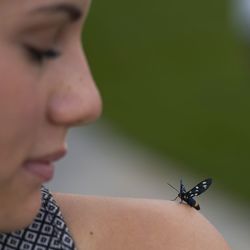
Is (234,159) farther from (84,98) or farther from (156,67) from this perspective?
(84,98)

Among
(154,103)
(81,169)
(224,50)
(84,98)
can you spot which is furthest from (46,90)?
(224,50)

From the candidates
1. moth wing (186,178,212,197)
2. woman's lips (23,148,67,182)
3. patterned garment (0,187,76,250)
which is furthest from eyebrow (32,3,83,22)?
moth wing (186,178,212,197)

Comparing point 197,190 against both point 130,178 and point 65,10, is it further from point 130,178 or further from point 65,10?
point 130,178

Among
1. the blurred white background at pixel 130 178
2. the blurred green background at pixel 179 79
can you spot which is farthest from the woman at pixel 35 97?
the blurred green background at pixel 179 79

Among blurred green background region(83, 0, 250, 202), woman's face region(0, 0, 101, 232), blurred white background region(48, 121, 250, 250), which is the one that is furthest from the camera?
blurred green background region(83, 0, 250, 202)

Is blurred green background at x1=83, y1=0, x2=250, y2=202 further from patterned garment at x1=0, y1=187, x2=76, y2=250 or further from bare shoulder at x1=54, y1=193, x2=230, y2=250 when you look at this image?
patterned garment at x1=0, y1=187, x2=76, y2=250
